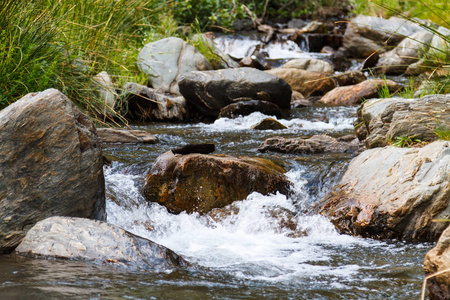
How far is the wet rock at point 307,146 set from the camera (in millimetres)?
6406

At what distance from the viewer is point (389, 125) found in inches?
215

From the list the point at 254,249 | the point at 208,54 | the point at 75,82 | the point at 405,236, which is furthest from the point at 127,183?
the point at 208,54

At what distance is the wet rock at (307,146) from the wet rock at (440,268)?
385cm

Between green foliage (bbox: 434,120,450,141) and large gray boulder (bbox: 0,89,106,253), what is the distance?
3169mm

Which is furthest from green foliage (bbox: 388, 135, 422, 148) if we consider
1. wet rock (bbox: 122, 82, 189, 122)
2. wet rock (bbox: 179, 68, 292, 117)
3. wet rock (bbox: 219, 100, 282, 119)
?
wet rock (bbox: 122, 82, 189, 122)

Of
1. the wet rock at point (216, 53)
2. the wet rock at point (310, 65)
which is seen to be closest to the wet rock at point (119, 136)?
the wet rock at point (216, 53)

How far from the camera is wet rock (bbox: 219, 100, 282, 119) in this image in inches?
378

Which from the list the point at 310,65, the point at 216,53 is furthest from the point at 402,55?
the point at 216,53

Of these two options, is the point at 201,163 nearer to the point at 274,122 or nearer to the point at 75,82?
the point at 75,82

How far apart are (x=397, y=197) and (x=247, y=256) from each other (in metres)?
1.43

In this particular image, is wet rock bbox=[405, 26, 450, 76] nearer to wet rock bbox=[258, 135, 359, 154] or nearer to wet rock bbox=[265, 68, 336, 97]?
wet rock bbox=[258, 135, 359, 154]

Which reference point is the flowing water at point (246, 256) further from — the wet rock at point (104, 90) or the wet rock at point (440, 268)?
the wet rock at point (104, 90)

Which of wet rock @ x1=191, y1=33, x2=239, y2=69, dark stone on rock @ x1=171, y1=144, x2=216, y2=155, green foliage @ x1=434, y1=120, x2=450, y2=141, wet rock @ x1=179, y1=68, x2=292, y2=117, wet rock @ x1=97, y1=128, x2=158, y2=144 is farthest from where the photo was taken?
wet rock @ x1=191, y1=33, x2=239, y2=69

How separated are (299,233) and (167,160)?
1.54 metres
